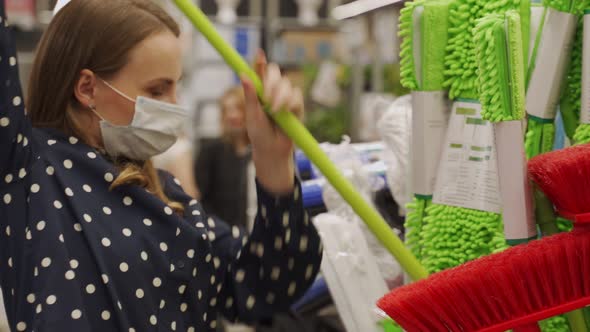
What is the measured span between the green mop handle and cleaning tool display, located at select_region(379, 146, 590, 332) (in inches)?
4.2

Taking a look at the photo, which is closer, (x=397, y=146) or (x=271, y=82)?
(x=271, y=82)

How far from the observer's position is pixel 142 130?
3.72ft

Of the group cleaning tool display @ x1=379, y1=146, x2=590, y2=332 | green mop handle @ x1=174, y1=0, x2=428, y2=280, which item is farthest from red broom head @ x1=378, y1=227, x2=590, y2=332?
green mop handle @ x1=174, y1=0, x2=428, y2=280

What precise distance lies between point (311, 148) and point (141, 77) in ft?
1.16

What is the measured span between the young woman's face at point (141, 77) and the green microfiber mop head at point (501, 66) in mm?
455

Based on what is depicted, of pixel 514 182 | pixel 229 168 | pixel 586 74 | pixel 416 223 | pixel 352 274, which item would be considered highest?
pixel 586 74

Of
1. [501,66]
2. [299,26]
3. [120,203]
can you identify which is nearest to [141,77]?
[120,203]

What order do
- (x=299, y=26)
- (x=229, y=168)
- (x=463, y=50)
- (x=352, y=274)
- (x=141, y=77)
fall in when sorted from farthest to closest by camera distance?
1. (x=299, y=26)
2. (x=229, y=168)
3. (x=352, y=274)
4. (x=141, y=77)
5. (x=463, y=50)

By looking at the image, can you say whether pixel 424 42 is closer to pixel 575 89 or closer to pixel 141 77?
pixel 575 89

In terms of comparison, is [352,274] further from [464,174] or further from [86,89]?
[86,89]

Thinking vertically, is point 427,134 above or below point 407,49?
below

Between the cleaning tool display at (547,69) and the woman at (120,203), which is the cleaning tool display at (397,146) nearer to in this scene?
the woman at (120,203)

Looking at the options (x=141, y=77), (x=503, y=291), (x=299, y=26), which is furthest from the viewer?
(x=299, y=26)

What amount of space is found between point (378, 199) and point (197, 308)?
1.39 ft
